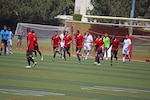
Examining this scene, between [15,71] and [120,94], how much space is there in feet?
22.1

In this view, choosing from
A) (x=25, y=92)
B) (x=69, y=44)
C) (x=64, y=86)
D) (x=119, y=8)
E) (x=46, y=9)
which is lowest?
(x=64, y=86)

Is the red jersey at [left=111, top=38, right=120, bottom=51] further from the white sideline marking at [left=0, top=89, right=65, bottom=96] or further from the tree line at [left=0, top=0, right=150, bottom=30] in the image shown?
the tree line at [left=0, top=0, right=150, bottom=30]

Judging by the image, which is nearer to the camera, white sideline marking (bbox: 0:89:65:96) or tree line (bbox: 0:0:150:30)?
white sideline marking (bbox: 0:89:65:96)

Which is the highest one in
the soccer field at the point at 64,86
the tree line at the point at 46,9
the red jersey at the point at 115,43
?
the tree line at the point at 46,9

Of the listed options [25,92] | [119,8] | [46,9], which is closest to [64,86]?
[25,92]

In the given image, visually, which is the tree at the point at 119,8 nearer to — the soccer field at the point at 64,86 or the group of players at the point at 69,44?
the group of players at the point at 69,44

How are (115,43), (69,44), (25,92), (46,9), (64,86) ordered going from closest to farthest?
(25,92) < (64,86) < (69,44) < (115,43) < (46,9)

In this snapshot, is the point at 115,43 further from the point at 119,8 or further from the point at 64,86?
the point at 119,8

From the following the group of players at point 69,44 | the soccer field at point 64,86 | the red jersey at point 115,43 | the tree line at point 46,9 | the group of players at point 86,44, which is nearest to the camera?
the soccer field at point 64,86

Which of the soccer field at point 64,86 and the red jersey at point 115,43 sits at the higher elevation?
the red jersey at point 115,43

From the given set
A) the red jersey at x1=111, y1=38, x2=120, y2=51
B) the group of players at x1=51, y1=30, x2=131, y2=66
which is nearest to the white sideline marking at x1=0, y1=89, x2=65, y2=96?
the group of players at x1=51, y1=30, x2=131, y2=66

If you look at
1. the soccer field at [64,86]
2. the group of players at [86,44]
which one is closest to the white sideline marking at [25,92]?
the soccer field at [64,86]

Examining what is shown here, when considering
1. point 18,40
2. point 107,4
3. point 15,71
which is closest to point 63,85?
point 15,71

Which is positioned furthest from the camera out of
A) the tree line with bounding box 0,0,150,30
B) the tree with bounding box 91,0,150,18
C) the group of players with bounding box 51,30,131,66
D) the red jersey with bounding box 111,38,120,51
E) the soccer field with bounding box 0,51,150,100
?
the tree line with bounding box 0,0,150,30
